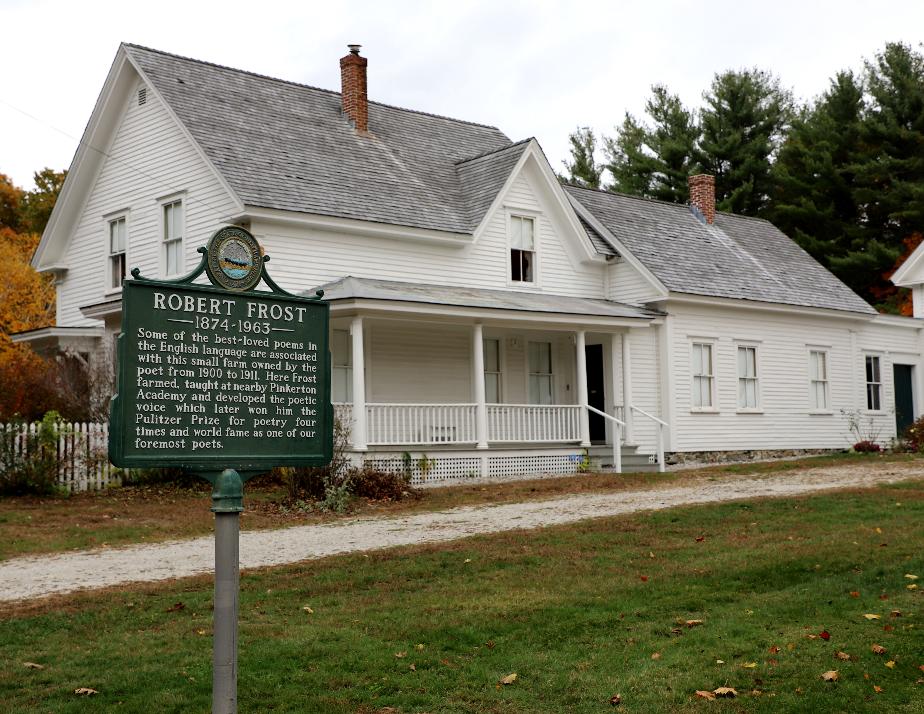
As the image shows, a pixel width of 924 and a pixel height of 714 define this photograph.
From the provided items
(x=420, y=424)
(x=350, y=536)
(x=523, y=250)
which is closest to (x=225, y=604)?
(x=350, y=536)

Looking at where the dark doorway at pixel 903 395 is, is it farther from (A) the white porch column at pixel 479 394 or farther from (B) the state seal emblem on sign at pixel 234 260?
(B) the state seal emblem on sign at pixel 234 260

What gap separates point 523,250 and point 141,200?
8456 millimetres

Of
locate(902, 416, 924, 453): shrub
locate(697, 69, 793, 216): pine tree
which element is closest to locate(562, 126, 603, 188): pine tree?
locate(697, 69, 793, 216): pine tree

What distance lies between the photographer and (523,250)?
25766 mm

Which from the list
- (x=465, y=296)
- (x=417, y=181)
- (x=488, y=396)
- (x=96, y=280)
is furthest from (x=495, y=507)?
(x=96, y=280)

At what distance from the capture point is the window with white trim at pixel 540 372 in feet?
85.5

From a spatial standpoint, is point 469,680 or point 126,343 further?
point 469,680

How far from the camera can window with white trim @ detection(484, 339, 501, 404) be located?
25188 mm

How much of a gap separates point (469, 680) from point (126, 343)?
9.98 ft

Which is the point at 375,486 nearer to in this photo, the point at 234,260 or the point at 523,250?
the point at 523,250

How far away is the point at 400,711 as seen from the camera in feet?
21.9

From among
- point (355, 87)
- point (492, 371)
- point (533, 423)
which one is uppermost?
point (355, 87)

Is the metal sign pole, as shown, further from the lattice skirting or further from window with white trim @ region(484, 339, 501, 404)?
window with white trim @ region(484, 339, 501, 404)

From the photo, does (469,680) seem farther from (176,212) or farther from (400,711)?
(176,212)
